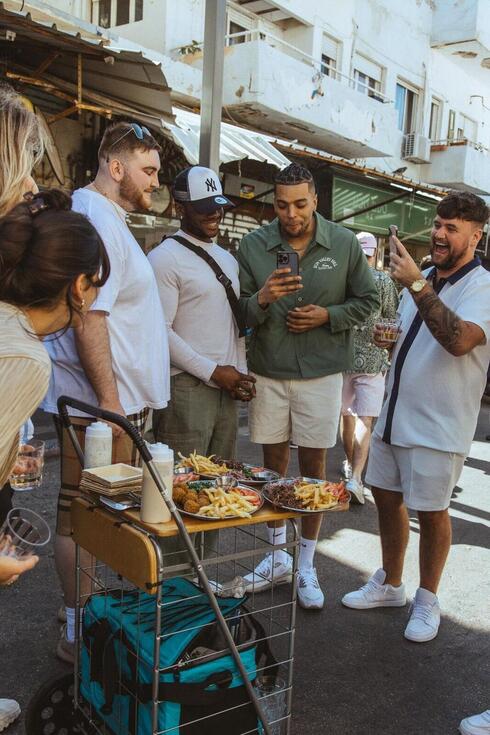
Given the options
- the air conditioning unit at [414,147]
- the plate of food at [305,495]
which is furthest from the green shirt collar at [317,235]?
the air conditioning unit at [414,147]

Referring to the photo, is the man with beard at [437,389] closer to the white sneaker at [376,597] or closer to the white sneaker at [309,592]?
the white sneaker at [376,597]

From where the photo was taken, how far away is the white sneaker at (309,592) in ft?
13.3

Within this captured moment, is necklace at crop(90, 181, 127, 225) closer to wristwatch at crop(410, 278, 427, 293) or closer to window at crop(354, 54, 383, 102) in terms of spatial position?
wristwatch at crop(410, 278, 427, 293)

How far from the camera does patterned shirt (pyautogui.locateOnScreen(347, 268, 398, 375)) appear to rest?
643cm

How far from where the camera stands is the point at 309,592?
161 inches

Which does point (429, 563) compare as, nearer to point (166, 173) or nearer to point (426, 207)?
point (166, 173)

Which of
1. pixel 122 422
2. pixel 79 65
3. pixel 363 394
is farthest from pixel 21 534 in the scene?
pixel 79 65

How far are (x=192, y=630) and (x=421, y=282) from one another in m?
2.02

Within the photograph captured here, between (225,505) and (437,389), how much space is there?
5.64ft

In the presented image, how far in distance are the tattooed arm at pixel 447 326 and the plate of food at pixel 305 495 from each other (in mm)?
1061

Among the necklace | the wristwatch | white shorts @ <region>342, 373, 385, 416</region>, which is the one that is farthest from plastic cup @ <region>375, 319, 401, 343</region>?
white shorts @ <region>342, 373, 385, 416</region>

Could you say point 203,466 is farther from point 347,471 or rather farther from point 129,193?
point 347,471

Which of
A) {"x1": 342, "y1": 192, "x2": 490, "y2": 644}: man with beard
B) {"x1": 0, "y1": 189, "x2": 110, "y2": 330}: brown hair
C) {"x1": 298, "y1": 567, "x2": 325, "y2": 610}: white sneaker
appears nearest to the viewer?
{"x1": 0, "y1": 189, "x2": 110, "y2": 330}: brown hair

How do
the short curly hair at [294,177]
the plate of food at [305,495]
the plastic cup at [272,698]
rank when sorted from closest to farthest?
the plate of food at [305,495], the plastic cup at [272,698], the short curly hair at [294,177]
